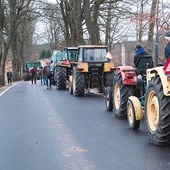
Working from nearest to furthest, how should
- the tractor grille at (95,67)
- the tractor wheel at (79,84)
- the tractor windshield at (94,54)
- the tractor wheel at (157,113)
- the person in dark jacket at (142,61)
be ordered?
the tractor wheel at (157,113), the person in dark jacket at (142,61), the tractor wheel at (79,84), the tractor grille at (95,67), the tractor windshield at (94,54)

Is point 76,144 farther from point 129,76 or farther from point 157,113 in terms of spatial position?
point 129,76

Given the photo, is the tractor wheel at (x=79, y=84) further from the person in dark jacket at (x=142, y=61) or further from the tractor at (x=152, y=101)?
the person in dark jacket at (x=142, y=61)

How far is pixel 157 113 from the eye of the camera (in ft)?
24.5

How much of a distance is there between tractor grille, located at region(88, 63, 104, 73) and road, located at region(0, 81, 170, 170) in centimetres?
643

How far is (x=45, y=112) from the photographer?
41.9ft

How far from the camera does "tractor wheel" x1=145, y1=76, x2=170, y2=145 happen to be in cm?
700

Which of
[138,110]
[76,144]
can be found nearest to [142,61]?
[138,110]

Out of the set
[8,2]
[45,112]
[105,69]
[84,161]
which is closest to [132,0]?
[105,69]

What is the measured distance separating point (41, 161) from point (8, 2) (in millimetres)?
38054

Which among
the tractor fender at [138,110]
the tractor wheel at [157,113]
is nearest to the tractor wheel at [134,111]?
the tractor fender at [138,110]

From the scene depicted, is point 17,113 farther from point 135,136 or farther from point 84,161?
point 84,161

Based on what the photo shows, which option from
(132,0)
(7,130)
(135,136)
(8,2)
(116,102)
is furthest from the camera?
(8,2)

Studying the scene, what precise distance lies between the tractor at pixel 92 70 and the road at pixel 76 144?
241 inches

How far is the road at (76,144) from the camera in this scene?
6.27m
